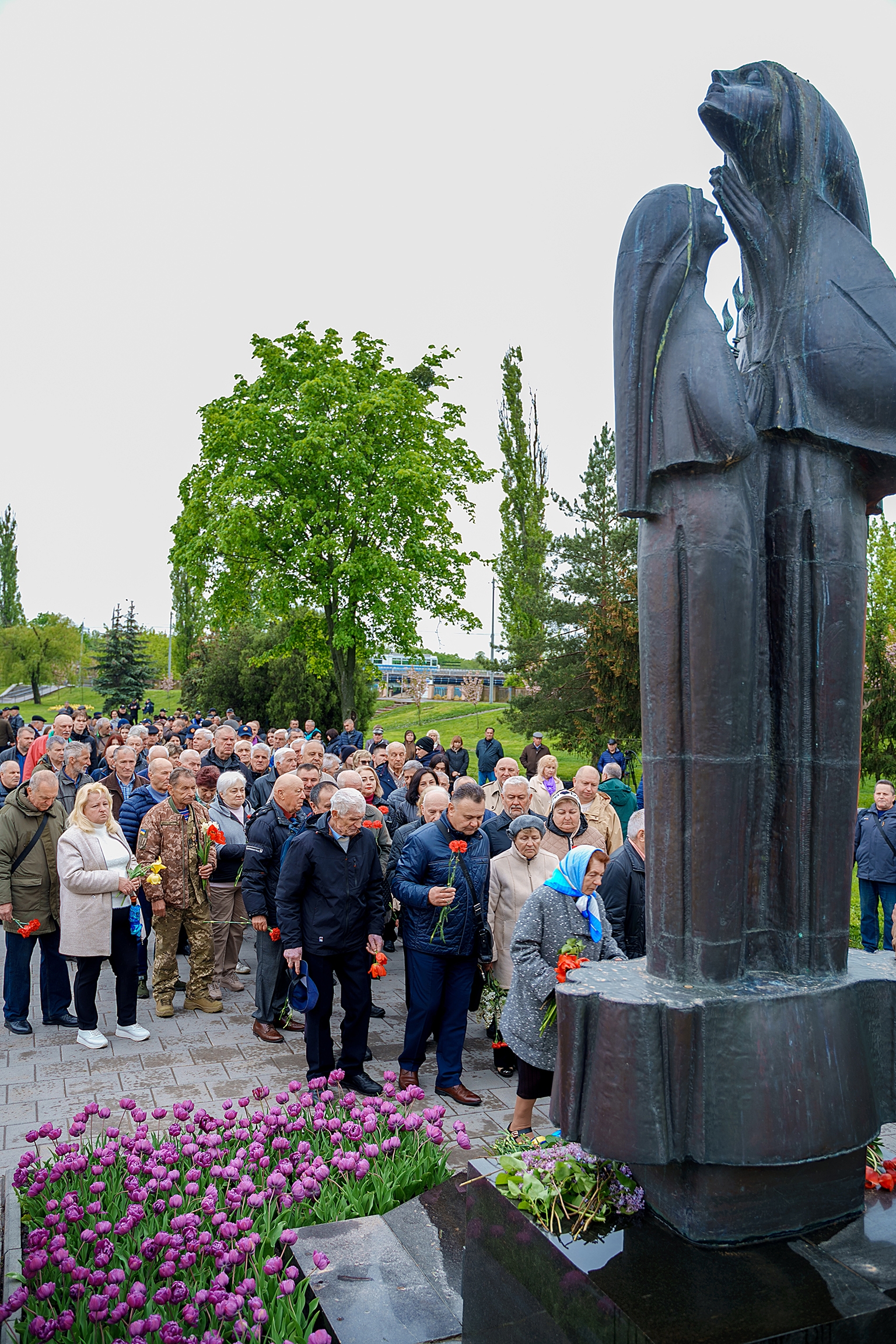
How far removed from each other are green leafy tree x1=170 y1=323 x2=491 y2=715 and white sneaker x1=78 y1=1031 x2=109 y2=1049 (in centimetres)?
1651

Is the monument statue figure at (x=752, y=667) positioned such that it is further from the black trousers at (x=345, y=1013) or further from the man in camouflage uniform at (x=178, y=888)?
the man in camouflage uniform at (x=178, y=888)

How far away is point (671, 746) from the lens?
121 inches

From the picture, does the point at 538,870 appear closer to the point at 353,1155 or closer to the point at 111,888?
the point at 353,1155

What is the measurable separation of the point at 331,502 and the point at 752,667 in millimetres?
21432

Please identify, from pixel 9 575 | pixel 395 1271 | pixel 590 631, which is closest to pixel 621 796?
pixel 395 1271

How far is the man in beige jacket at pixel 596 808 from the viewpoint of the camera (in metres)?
8.84

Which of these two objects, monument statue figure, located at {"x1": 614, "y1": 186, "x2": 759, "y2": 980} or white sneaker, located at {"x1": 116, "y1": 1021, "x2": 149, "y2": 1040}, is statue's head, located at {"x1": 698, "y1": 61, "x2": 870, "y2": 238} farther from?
white sneaker, located at {"x1": 116, "y1": 1021, "x2": 149, "y2": 1040}

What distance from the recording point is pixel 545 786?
→ 35.7 feet

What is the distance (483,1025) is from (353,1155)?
335 centimetres

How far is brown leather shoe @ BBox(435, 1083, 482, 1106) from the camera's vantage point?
5.98 metres

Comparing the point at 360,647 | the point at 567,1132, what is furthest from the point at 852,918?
the point at 360,647

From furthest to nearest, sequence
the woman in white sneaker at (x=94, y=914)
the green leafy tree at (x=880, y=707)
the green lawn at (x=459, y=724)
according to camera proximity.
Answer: the green lawn at (x=459, y=724) → the green leafy tree at (x=880, y=707) → the woman in white sneaker at (x=94, y=914)

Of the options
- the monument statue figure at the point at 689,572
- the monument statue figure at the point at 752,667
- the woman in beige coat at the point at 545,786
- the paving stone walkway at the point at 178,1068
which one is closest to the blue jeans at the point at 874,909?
the woman in beige coat at the point at 545,786

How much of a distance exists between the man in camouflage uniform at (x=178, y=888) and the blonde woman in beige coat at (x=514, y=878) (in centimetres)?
263
